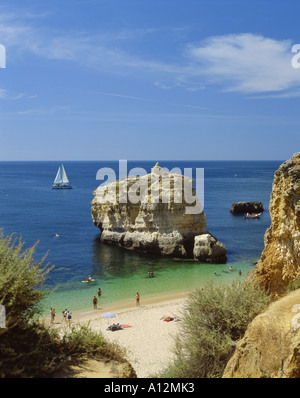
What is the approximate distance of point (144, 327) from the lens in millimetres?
22453

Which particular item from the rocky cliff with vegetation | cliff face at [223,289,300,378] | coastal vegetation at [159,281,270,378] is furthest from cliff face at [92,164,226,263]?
cliff face at [223,289,300,378]

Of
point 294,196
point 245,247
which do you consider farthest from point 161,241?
point 294,196

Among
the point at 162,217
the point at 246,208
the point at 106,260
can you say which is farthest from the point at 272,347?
the point at 246,208

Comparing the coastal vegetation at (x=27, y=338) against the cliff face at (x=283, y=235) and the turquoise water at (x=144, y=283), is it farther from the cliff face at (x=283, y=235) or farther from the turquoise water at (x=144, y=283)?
the turquoise water at (x=144, y=283)

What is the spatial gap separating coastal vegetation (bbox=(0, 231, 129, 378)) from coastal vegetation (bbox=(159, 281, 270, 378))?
8.44 ft

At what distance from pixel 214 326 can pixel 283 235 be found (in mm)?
3984

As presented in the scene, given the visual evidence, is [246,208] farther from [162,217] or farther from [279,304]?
[279,304]

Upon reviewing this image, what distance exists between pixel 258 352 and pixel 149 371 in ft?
28.3

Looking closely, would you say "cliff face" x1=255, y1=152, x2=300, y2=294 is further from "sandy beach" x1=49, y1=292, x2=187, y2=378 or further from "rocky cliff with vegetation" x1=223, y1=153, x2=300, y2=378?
"sandy beach" x1=49, y1=292, x2=187, y2=378

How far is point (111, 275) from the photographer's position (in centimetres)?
3450

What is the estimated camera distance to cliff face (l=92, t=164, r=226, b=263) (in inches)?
1537

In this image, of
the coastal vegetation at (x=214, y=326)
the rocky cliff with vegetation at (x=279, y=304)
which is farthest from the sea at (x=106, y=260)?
the rocky cliff with vegetation at (x=279, y=304)

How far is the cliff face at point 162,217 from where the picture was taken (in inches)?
1537
